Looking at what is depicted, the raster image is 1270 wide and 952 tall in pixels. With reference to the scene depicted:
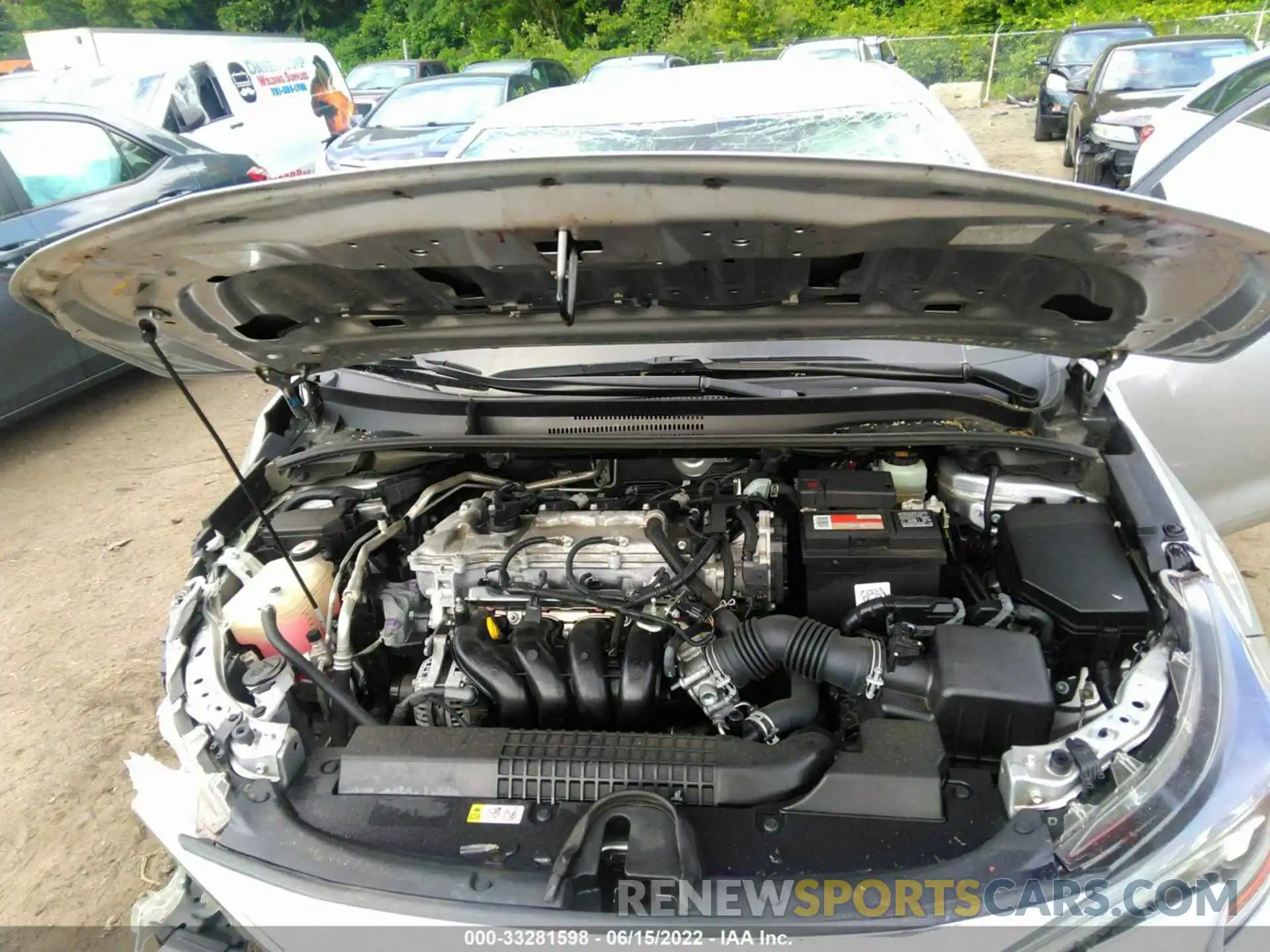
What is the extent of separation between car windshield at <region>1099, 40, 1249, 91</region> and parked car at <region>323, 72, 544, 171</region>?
18.0 feet

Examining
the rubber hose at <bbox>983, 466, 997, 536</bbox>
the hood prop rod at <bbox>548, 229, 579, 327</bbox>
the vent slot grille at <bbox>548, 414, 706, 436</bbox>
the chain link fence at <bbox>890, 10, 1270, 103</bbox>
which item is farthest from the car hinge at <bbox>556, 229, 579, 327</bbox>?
the chain link fence at <bbox>890, 10, 1270, 103</bbox>

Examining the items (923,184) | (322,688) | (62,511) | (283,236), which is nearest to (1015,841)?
(923,184)

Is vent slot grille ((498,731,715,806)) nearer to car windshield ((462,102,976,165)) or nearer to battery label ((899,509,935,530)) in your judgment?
battery label ((899,509,935,530))

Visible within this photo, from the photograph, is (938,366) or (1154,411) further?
(1154,411)

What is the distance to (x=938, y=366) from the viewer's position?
2107 millimetres

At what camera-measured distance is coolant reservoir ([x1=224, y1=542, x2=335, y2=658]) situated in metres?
1.78

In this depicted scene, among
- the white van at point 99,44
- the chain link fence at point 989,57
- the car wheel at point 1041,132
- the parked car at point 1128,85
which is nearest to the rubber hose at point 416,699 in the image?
the parked car at point 1128,85

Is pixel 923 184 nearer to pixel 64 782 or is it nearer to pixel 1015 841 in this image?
pixel 1015 841

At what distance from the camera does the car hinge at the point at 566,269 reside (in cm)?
140

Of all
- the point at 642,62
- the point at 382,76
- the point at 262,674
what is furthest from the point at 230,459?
the point at 382,76

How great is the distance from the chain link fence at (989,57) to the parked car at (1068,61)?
2.64 meters

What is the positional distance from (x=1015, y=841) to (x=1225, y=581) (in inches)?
30.2

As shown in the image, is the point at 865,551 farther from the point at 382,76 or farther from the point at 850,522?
the point at 382,76

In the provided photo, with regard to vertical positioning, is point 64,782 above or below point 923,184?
below
